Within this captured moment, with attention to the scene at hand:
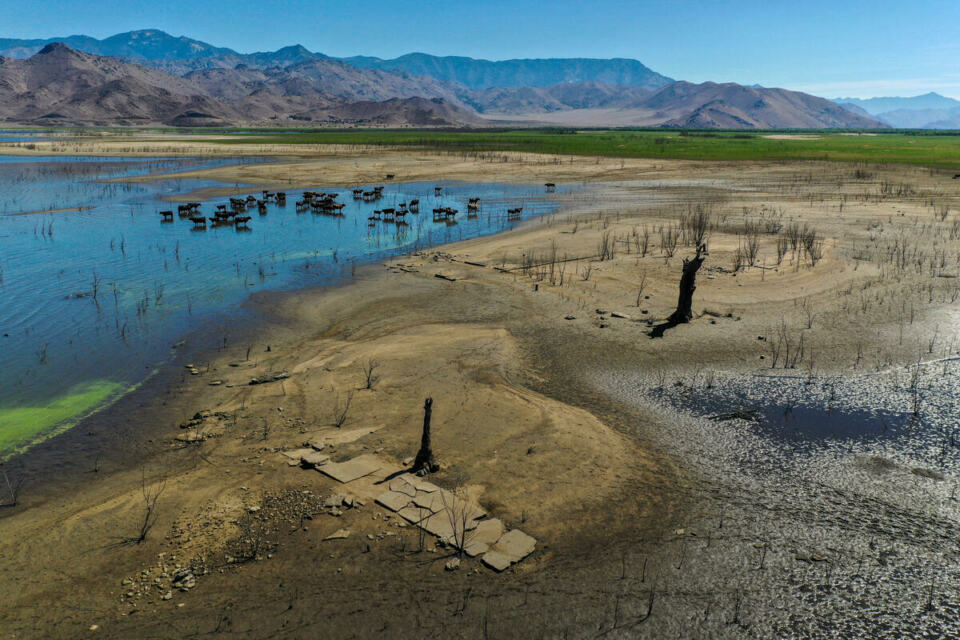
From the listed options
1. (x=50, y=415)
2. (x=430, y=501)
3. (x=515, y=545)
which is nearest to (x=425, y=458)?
(x=430, y=501)

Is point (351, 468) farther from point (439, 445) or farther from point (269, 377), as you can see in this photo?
point (269, 377)

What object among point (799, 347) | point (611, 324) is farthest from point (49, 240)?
point (799, 347)

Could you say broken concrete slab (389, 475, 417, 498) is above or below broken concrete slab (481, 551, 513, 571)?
above

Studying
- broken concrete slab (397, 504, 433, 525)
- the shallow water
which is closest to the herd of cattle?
the shallow water

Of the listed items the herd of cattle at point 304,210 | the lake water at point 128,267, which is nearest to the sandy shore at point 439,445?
the lake water at point 128,267

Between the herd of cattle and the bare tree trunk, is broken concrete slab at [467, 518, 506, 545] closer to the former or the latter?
the bare tree trunk

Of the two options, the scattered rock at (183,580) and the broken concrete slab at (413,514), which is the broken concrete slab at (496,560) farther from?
the scattered rock at (183,580)

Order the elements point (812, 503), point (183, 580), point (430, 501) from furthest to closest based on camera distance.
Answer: point (812, 503) < point (430, 501) < point (183, 580)
